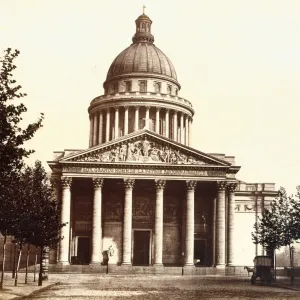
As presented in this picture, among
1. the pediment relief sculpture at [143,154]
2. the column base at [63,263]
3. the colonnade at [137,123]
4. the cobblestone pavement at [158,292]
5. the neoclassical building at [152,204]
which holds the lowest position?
the cobblestone pavement at [158,292]

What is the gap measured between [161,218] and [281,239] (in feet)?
51.3

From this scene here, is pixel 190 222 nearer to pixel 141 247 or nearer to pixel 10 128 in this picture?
pixel 141 247

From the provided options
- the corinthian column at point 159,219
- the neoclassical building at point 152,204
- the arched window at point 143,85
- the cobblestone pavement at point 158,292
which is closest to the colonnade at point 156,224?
the corinthian column at point 159,219

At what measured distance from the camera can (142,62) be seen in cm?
10256

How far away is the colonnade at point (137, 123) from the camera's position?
316ft

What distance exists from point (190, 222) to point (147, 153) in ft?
30.7

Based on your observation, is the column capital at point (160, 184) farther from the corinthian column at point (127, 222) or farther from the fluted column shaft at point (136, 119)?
the fluted column shaft at point (136, 119)

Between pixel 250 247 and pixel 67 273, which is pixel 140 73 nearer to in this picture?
pixel 250 247

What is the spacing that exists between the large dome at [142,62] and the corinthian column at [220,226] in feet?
111

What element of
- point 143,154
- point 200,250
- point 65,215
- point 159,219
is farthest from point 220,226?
point 65,215

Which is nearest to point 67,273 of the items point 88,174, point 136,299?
point 88,174

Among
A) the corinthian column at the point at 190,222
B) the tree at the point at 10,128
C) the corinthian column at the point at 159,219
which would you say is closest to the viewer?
the tree at the point at 10,128

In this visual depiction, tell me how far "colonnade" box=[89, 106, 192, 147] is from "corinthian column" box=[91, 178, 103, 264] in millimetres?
22608

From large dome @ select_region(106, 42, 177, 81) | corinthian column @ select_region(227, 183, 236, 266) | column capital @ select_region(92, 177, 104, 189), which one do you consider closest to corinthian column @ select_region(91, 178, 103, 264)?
column capital @ select_region(92, 177, 104, 189)
